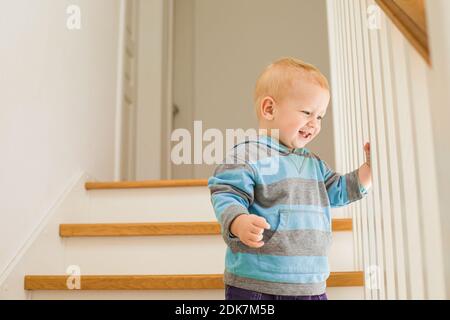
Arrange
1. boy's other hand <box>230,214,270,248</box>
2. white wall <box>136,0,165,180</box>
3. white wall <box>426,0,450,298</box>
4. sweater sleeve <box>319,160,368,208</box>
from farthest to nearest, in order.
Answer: white wall <box>136,0,165,180</box> < sweater sleeve <box>319,160,368,208</box> < boy's other hand <box>230,214,270,248</box> < white wall <box>426,0,450,298</box>

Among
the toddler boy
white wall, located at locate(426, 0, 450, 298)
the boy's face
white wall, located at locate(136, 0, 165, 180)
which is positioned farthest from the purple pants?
white wall, located at locate(136, 0, 165, 180)

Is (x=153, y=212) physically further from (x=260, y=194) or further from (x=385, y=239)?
(x=385, y=239)

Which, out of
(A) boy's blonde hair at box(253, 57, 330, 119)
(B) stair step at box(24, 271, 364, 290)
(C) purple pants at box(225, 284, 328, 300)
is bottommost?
(B) stair step at box(24, 271, 364, 290)

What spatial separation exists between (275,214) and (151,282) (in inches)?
25.9

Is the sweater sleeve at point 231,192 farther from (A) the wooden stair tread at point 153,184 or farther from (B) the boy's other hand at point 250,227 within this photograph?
(A) the wooden stair tread at point 153,184

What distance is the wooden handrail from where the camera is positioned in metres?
0.73

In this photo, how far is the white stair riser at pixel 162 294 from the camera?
1.54 m

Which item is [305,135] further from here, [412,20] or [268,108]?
[412,20]

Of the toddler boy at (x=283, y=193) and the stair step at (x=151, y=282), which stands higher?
the toddler boy at (x=283, y=193)

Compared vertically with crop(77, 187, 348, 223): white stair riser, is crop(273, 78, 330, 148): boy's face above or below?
above

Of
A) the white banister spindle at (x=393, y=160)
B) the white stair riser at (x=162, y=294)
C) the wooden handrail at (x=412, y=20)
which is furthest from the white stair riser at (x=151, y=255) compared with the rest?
the wooden handrail at (x=412, y=20)

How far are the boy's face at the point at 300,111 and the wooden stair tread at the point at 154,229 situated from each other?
2.16 feet

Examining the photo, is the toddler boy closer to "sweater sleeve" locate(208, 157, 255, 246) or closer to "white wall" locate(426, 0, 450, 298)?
"sweater sleeve" locate(208, 157, 255, 246)
